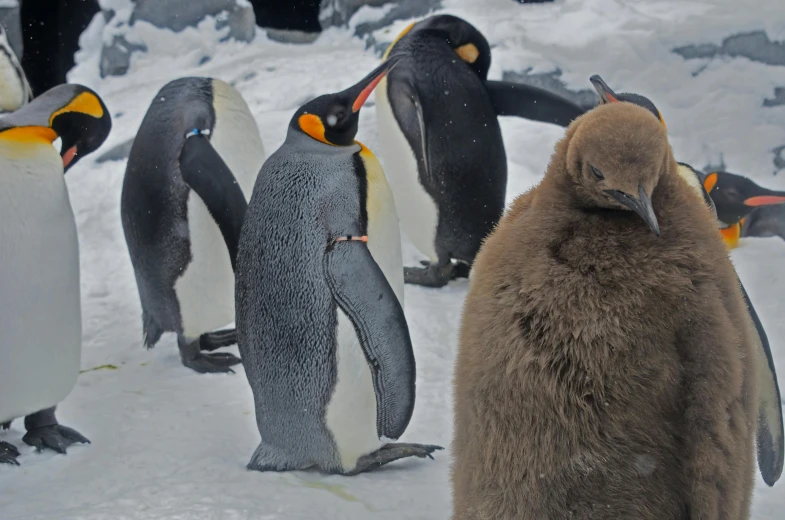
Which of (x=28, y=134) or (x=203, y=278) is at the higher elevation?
(x=28, y=134)

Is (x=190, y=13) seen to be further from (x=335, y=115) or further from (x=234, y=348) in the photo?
(x=335, y=115)

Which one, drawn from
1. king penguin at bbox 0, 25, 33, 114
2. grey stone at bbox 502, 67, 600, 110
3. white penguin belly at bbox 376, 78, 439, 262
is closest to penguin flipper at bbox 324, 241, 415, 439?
white penguin belly at bbox 376, 78, 439, 262

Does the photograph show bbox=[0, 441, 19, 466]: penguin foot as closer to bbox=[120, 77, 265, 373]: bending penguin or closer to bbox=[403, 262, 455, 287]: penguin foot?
bbox=[120, 77, 265, 373]: bending penguin

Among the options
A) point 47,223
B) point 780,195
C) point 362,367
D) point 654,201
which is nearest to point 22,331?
point 47,223

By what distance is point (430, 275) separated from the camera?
12.7ft

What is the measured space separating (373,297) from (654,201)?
1.00 m

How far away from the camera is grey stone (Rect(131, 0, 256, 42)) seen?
705 centimetres

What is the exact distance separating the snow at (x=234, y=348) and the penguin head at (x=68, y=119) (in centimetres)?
81

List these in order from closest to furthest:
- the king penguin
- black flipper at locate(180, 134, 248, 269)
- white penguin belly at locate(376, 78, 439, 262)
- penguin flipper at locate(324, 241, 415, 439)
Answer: penguin flipper at locate(324, 241, 415, 439)
black flipper at locate(180, 134, 248, 269)
white penguin belly at locate(376, 78, 439, 262)
the king penguin

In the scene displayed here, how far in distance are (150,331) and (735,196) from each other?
2.54 m

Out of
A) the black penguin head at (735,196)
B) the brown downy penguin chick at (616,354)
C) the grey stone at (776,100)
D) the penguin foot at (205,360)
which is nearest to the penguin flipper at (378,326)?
the brown downy penguin chick at (616,354)

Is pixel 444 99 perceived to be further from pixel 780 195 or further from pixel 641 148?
pixel 641 148

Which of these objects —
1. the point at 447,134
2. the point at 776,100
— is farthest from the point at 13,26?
the point at 776,100

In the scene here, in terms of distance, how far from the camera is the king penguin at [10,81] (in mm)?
7406
